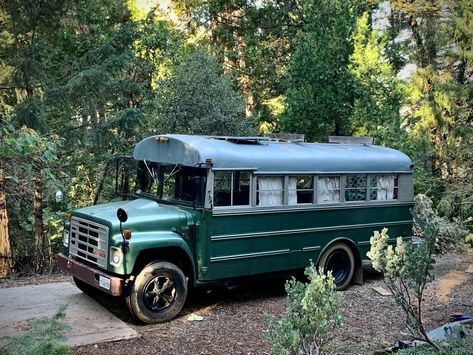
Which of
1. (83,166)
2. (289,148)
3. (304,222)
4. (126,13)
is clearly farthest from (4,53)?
(304,222)

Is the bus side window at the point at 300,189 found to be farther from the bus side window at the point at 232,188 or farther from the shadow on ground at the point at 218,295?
the shadow on ground at the point at 218,295

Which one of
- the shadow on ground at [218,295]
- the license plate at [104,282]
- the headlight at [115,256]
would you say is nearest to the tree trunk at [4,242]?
the shadow on ground at [218,295]

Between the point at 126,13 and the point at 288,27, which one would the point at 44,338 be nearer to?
the point at 126,13

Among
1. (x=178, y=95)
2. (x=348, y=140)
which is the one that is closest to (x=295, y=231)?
(x=348, y=140)

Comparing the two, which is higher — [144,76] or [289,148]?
[144,76]

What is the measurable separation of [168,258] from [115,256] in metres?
0.80

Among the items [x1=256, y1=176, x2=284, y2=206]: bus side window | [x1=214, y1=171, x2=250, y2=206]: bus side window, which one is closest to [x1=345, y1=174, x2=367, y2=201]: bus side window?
[x1=256, y1=176, x2=284, y2=206]: bus side window

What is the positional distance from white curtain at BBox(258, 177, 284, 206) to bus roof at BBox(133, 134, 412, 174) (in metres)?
0.15

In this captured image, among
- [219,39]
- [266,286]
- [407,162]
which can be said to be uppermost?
A: [219,39]

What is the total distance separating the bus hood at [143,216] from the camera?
6531mm

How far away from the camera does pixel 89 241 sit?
22.6 feet

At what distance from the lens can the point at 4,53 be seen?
11453 mm

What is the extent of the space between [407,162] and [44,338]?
752 cm

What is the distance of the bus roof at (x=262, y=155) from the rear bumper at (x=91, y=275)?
1846 millimetres
